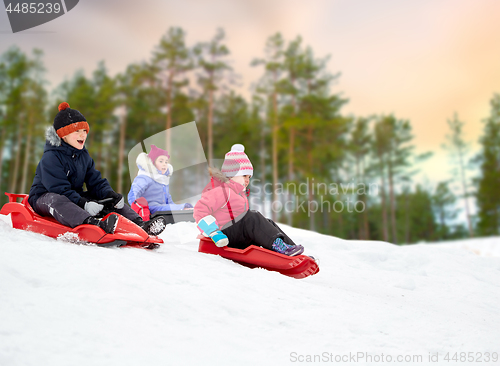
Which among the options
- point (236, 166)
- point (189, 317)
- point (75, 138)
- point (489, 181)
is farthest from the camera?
point (489, 181)

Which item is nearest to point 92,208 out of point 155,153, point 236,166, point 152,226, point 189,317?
point 152,226

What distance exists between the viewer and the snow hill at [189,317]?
5.53ft

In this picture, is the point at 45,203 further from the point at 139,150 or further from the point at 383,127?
the point at 383,127

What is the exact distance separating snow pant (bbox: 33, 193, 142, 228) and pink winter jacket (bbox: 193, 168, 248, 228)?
977 mm

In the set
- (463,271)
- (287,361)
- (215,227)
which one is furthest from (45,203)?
(463,271)

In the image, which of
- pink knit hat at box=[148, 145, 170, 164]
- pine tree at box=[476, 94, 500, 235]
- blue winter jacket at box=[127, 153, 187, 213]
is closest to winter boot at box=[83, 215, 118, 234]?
pink knit hat at box=[148, 145, 170, 164]

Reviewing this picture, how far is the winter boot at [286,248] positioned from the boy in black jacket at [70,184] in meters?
1.14

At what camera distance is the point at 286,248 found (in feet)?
10.5

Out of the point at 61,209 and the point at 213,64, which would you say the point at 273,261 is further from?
the point at 213,64

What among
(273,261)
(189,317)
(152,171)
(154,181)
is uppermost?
(152,171)

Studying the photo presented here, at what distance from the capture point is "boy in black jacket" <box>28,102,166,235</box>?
291cm

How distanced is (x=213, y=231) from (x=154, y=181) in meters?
2.83

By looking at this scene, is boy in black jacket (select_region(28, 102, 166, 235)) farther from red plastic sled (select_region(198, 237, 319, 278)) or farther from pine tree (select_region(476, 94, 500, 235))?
pine tree (select_region(476, 94, 500, 235))

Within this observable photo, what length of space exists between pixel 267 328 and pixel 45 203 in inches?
85.4
